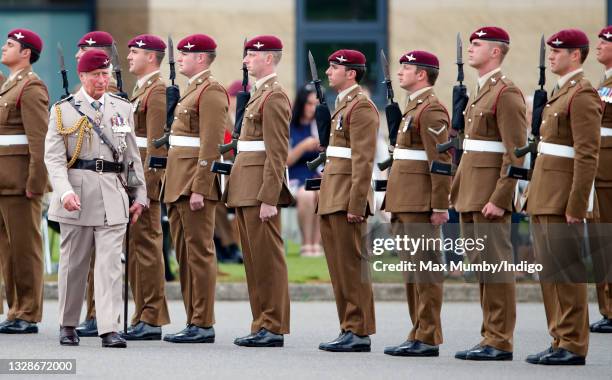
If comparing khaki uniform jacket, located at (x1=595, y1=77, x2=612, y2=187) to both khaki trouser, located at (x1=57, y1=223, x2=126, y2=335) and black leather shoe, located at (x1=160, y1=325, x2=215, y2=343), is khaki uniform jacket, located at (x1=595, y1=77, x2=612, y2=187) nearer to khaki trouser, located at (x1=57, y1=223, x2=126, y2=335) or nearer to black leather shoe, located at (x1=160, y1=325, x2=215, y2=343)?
black leather shoe, located at (x1=160, y1=325, x2=215, y2=343)

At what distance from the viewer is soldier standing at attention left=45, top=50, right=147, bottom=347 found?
11.8m

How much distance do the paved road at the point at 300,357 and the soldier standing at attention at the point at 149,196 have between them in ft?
1.34

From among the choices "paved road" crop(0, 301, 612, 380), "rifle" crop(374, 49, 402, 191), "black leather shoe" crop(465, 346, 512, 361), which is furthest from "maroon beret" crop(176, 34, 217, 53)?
"black leather shoe" crop(465, 346, 512, 361)

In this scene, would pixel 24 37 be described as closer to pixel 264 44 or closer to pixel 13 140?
pixel 13 140

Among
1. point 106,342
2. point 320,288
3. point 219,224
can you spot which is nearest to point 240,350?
point 106,342

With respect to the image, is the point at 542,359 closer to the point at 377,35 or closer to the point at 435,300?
the point at 435,300

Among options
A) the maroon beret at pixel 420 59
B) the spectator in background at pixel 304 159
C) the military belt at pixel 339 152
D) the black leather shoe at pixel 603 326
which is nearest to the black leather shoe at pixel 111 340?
the military belt at pixel 339 152

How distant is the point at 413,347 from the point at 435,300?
0.36m

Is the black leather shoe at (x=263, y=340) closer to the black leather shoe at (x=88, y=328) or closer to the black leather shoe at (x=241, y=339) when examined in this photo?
the black leather shoe at (x=241, y=339)

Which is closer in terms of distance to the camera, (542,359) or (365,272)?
(542,359)

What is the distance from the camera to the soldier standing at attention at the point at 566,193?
36.2 feet

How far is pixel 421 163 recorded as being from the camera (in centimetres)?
1171

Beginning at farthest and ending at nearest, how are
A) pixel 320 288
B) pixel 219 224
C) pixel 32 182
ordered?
pixel 219 224
pixel 320 288
pixel 32 182

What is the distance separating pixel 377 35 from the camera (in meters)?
23.1
